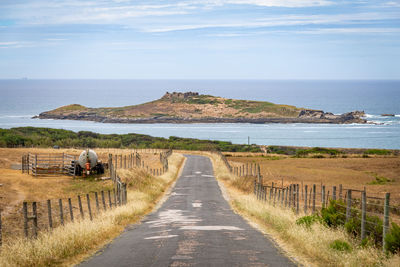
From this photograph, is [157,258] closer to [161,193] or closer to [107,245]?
[107,245]

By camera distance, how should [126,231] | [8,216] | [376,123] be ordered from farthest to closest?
1. [376,123]
2. [8,216]
3. [126,231]

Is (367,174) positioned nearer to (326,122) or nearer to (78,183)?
(78,183)

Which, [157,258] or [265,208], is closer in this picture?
[157,258]

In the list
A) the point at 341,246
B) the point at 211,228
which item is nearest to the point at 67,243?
the point at 211,228

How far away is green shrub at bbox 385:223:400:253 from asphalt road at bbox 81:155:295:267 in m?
2.16

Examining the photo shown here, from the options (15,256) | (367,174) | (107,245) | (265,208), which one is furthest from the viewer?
(367,174)

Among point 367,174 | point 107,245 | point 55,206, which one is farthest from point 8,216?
point 367,174

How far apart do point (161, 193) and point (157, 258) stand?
2470 centimetres

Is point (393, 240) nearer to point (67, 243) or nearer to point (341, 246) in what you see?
point (341, 246)

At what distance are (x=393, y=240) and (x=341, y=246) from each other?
1666mm

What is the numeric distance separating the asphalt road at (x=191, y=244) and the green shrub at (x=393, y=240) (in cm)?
216

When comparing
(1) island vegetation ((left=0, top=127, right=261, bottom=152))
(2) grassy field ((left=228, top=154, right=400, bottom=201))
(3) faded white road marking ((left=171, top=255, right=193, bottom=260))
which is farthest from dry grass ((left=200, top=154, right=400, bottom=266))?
(1) island vegetation ((left=0, top=127, right=261, bottom=152))

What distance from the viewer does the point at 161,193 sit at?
3634cm

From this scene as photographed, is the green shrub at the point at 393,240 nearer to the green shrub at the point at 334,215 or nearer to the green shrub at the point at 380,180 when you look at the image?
the green shrub at the point at 334,215
